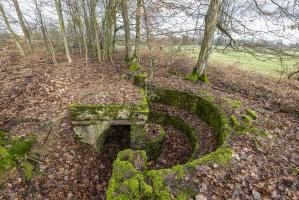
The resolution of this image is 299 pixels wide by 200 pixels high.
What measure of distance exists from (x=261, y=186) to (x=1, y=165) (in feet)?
18.3

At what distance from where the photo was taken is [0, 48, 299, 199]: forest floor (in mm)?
3719

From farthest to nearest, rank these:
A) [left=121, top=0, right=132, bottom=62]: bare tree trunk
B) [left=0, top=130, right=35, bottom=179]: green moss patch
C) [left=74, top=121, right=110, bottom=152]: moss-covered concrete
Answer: [left=121, top=0, right=132, bottom=62]: bare tree trunk → [left=74, top=121, right=110, bottom=152]: moss-covered concrete → [left=0, top=130, right=35, bottom=179]: green moss patch

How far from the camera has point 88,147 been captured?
6.06 meters

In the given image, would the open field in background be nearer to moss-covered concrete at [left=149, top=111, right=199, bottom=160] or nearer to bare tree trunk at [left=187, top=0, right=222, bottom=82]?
bare tree trunk at [left=187, top=0, right=222, bottom=82]

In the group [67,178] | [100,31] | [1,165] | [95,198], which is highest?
[100,31]

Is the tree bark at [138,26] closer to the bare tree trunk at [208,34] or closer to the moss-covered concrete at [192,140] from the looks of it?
the bare tree trunk at [208,34]

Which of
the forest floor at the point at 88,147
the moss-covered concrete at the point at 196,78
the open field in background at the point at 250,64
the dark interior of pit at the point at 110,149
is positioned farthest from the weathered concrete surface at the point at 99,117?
the open field in background at the point at 250,64

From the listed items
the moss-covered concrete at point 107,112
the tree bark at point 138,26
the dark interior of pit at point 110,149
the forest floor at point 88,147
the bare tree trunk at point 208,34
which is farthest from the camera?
the tree bark at point 138,26

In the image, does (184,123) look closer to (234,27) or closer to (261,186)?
(261,186)

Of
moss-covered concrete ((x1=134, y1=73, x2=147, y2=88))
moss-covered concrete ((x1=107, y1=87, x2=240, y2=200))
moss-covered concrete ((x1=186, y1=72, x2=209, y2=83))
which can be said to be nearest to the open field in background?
moss-covered concrete ((x1=186, y1=72, x2=209, y2=83))

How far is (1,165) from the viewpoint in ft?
13.8

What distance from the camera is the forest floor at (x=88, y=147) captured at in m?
3.72

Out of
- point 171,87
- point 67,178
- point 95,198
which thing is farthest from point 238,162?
point 171,87

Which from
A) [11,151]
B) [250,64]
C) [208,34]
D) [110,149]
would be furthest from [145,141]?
[250,64]
